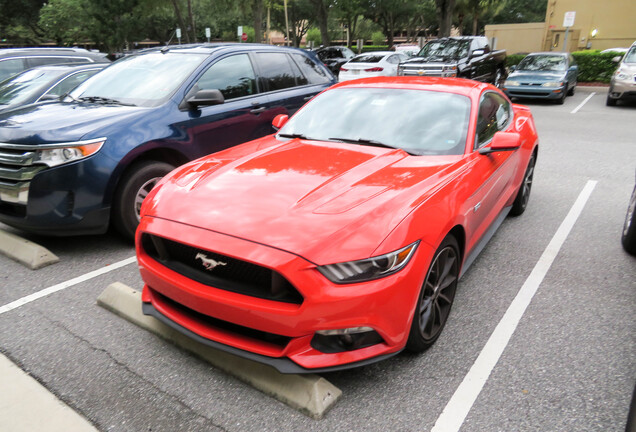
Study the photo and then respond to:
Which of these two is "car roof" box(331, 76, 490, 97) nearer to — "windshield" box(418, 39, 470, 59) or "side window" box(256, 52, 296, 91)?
"side window" box(256, 52, 296, 91)

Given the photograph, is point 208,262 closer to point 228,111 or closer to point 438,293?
point 438,293

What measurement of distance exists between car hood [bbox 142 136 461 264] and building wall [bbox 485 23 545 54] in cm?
3670

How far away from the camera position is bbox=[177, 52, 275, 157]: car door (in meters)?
4.82

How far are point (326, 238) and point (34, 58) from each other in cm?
840

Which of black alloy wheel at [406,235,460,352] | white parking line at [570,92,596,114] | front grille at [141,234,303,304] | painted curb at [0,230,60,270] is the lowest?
white parking line at [570,92,596,114]

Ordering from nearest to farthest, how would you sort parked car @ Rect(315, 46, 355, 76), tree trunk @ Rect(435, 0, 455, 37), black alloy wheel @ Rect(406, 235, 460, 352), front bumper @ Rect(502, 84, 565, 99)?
black alloy wheel @ Rect(406, 235, 460, 352)
front bumper @ Rect(502, 84, 565, 99)
parked car @ Rect(315, 46, 355, 76)
tree trunk @ Rect(435, 0, 455, 37)

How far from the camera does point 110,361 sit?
279 centimetres

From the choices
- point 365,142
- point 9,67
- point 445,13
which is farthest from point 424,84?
point 445,13

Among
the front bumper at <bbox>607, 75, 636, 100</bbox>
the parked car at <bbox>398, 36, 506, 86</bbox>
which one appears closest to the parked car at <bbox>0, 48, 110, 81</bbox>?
the parked car at <bbox>398, 36, 506, 86</bbox>

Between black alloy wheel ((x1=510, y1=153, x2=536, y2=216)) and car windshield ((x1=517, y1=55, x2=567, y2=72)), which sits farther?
car windshield ((x1=517, y1=55, x2=567, y2=72))

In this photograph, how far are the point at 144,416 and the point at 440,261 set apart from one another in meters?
1.85

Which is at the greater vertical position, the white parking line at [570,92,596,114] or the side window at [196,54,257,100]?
the side window at [196,54,257,100]

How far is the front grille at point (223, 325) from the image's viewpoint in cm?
237

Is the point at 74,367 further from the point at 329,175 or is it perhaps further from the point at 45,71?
the point at 45,71
